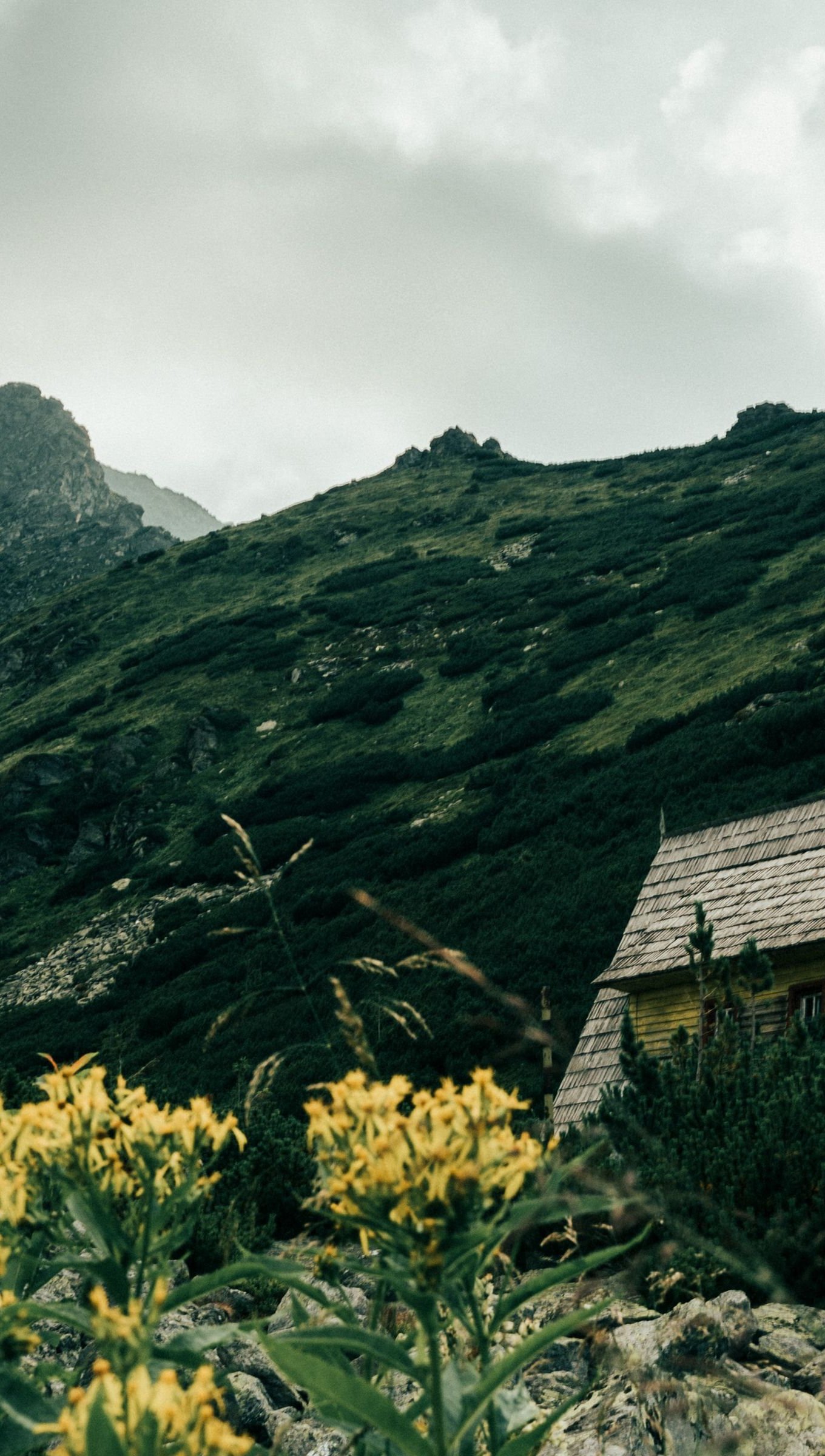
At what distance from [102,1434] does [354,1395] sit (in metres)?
0.54

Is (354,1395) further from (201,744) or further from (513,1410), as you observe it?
(201,744)

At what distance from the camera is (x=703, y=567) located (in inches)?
1996

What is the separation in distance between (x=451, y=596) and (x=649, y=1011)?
146ft

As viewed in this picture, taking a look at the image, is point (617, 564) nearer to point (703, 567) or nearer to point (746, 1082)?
point (703, 567)

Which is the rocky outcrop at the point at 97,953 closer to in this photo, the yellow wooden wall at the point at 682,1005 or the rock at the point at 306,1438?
the yellow wooden wall at the point at 682,1005

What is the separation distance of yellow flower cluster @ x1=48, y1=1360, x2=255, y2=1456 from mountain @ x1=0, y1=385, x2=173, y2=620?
341 ft

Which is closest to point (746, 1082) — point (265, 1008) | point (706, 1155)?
point (706, 1155)

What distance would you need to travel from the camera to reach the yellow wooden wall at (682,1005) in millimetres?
15117

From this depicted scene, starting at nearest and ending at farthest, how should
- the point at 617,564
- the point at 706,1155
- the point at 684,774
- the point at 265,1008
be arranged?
1. the point at 706,1155
2. the point at 265,1008
3. the point at 684,774
4. the point at 617,564

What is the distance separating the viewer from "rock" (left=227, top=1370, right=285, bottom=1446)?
5.21 m

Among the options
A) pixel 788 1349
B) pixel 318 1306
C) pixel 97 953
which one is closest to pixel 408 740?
pixel 97 953

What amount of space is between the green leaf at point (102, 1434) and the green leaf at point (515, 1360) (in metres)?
0.68

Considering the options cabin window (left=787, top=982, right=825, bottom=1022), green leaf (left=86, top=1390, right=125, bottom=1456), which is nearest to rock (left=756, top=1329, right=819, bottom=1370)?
Result: green leaf (left=86, top=1390, right=125, bottom=1456)

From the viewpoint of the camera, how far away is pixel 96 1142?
2.56 metres
